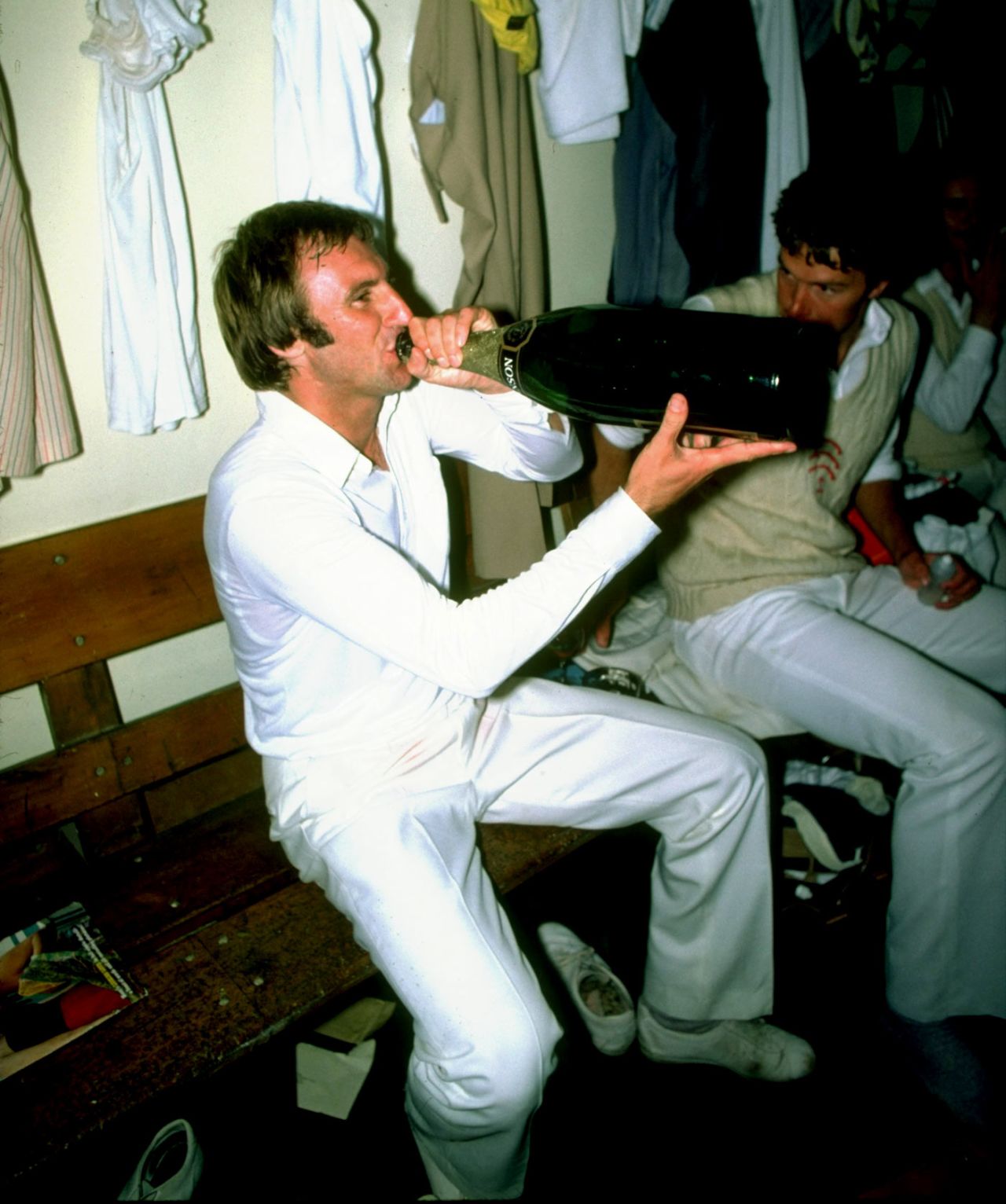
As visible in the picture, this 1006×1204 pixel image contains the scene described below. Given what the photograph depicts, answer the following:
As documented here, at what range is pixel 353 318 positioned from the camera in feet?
4.25

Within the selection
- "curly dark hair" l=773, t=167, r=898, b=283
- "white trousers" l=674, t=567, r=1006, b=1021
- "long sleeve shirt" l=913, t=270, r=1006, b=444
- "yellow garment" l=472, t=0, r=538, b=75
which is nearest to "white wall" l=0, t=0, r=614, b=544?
"yellow garment" l=472, t=0, r=538, b=75

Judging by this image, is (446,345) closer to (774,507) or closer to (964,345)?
(774,507)

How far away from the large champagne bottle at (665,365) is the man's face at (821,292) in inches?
25.9

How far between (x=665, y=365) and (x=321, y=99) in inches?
40.9

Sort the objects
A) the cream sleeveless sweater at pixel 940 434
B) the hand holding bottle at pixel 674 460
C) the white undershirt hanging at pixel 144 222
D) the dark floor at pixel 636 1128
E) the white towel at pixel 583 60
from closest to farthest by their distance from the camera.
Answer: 1. the hand holding bottle at pixel 674 460
2. the white undershirt hanging at pixel 144 222
3. the dark floor at pixel 636 1128
4. the white towel at pixel 583 60
5. the cream sleeveless sweater at pixel 940 434

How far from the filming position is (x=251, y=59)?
5.60 feet

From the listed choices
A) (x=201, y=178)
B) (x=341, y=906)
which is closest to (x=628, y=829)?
(x=341, y=906)

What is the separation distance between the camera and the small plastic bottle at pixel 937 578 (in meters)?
1.92

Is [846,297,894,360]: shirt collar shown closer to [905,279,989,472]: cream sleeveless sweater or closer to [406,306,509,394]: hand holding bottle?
[905,279,989,472]: cream sleeveless sweater

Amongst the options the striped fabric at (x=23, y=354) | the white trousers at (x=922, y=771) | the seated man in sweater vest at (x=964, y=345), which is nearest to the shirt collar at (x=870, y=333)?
the seated man in sweater vest at (x=964, y=345)

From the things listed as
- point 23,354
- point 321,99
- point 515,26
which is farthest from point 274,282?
point 515,26

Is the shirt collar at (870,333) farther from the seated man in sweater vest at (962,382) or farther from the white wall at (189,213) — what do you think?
the white wall at (189,213)

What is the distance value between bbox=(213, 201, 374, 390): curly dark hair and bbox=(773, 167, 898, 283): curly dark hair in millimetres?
1019

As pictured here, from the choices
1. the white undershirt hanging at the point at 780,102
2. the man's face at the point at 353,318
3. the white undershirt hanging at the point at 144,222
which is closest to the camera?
the man's face at the point at 353,318
